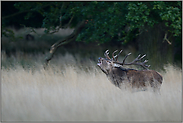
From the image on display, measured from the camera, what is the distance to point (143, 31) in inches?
387

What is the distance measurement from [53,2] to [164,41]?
5712 millimetres

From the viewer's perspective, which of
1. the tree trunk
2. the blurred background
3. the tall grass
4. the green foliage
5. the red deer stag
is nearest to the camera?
the tall grass

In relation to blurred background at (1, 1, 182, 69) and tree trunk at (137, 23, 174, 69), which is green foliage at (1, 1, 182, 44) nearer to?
blurred background at (1, 1, 182, 69)

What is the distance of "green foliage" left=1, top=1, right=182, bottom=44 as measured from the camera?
852cm

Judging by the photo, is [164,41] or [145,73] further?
[164,41]

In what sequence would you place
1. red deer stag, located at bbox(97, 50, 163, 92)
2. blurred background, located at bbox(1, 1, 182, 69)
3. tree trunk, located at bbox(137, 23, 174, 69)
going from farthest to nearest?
1. tree trunk, located at bbox(137, 23, 174, 69)
2. blurred background, located at bbox(1, 1, 182, 69)
3. red deer stag, located at bbox(97, 50, 163, 92)

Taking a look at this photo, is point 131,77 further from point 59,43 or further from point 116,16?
point 59,43

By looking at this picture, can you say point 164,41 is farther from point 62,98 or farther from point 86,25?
point 62,98

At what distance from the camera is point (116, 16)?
369 inches

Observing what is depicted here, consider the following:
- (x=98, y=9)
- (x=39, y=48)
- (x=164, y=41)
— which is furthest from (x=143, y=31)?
(x=39, y=48)

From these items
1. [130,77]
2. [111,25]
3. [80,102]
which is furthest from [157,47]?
[80,102]

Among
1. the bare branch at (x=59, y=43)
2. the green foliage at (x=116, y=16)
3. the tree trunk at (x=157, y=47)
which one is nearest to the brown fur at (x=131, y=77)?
the green foliage at (x=116, y=16)

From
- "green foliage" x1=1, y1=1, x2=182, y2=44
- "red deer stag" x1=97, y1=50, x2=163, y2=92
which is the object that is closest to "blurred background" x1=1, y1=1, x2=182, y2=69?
"green foliage" x1=1, y1=1, x2=182, y2=44

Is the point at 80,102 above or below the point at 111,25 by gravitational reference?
below
